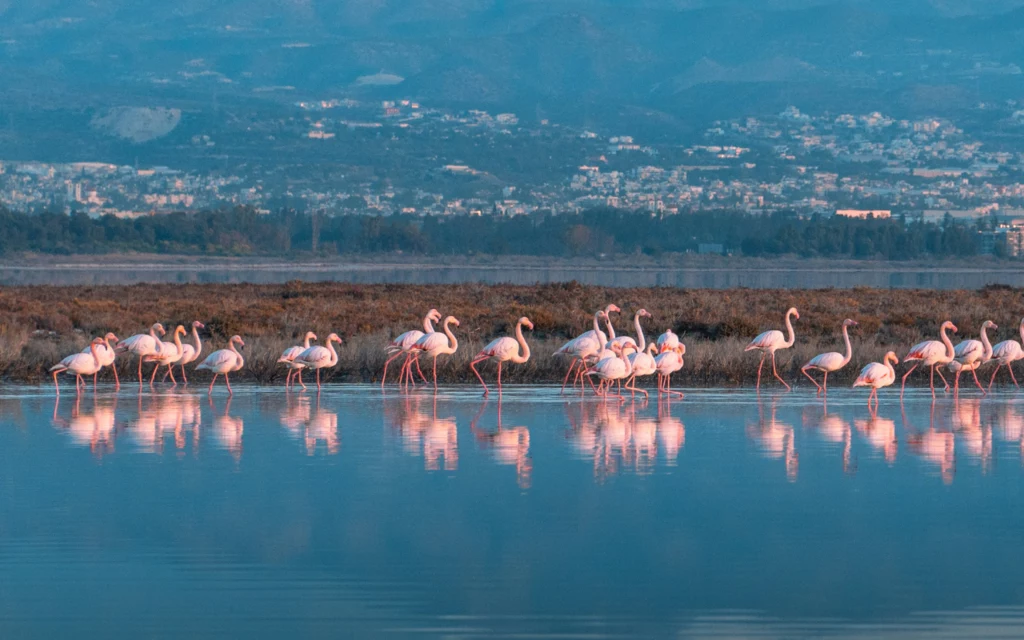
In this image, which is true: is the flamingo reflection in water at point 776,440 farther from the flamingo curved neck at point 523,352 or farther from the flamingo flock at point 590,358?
the flamingo curved neck at point 523,352

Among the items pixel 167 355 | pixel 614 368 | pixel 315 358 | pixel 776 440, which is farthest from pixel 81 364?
pixel 776 440

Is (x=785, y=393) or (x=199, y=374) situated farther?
(x=199, y=374)

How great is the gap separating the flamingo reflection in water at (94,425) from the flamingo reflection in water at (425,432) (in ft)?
8.68

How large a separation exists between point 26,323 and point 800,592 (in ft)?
78.0

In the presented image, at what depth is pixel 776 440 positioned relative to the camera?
680 inches

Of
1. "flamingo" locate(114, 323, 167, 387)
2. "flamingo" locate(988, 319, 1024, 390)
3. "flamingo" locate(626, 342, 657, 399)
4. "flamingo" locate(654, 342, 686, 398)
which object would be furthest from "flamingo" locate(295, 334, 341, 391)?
"flamingo" locate(988, 319, 1024, 390)

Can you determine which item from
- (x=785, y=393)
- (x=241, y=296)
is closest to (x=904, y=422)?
(x=785, y=393)

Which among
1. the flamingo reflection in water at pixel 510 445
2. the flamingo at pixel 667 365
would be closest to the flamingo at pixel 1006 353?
the flamingo at pixel 667 365

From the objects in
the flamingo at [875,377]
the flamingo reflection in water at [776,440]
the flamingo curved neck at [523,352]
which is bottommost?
the flamingo reflection in water at [776,440]

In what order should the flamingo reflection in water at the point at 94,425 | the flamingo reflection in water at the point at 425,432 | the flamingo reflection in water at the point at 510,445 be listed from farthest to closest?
1. the flamingo reflection in water at the point at 94,425
2. the flamingo reflection in water at the point at 425,432
3. the flamingo reflection in water at the point at 510,445

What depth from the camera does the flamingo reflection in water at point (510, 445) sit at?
49.3 feet

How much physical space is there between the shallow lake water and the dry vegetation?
5064 mm

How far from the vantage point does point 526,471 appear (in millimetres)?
15031

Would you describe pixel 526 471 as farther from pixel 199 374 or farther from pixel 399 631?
pixel 199 374
